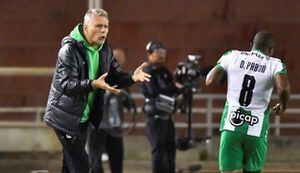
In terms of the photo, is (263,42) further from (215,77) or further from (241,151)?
(241,151)

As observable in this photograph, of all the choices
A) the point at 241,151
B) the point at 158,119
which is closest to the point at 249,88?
the point at 241,151

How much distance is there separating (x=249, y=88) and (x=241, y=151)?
1.97ft

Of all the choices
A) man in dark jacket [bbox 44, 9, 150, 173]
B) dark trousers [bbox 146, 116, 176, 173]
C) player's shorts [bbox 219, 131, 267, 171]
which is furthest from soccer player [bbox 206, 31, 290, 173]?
dark trousers [bbox 146, 116, 176, 173]

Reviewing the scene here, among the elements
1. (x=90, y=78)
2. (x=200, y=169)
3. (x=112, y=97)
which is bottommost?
(x=200, y=169)

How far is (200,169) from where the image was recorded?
12133mm

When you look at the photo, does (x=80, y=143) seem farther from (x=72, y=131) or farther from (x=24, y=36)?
(x=24, y=36)

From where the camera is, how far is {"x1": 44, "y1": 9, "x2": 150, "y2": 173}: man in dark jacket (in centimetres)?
749

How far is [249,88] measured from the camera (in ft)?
26.1

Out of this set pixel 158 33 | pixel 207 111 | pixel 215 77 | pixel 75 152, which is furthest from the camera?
pixel 158 33

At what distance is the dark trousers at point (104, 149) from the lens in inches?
394

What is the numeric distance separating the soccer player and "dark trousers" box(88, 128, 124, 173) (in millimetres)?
2291

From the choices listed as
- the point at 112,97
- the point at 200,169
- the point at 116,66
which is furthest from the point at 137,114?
the point at 116,66

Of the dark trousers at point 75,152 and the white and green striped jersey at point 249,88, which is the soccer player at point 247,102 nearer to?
the white and green striped jersey at point 249,88

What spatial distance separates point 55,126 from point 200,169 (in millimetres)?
4838
